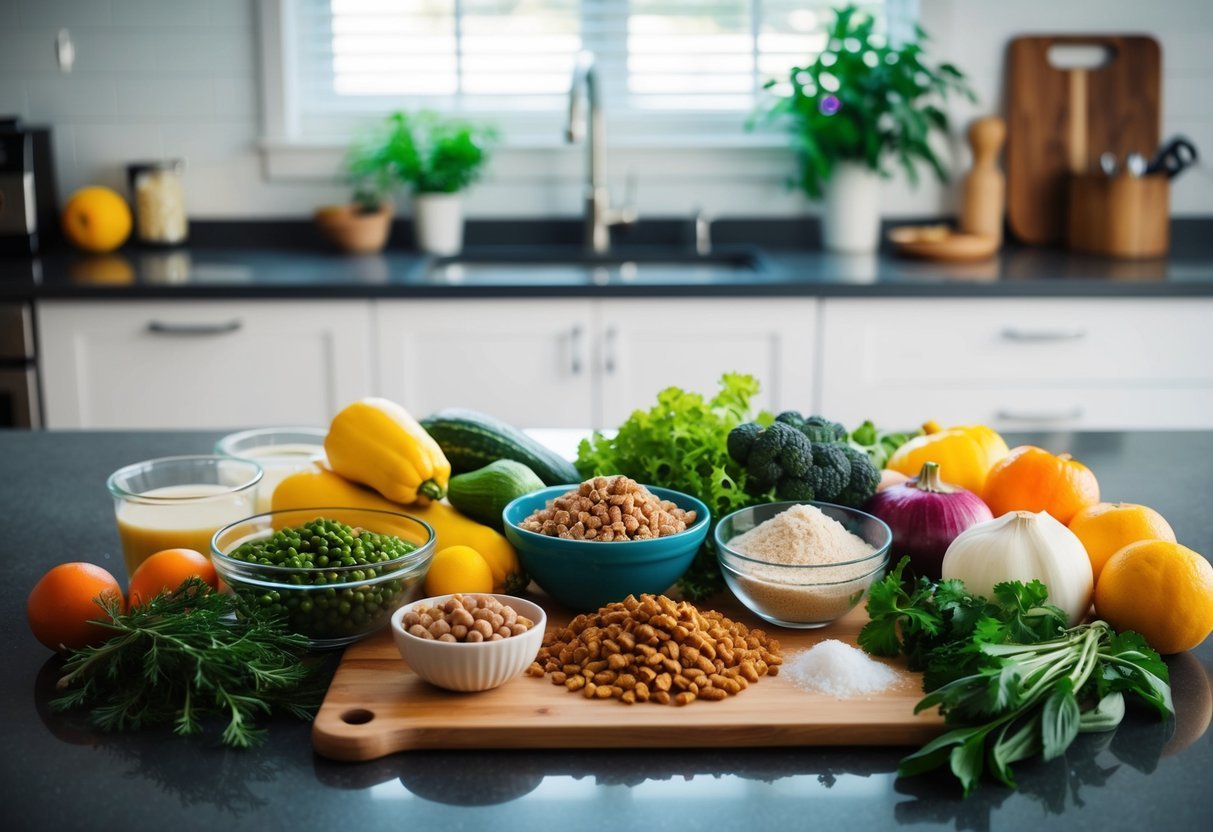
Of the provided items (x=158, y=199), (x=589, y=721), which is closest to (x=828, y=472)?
(x=589, y=721)

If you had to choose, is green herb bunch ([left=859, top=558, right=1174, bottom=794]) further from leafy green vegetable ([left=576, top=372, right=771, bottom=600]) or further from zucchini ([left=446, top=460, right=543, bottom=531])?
zucchini ([left=446, top=460, right=543, bottom=531])

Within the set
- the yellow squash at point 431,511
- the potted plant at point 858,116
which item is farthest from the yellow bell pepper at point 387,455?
the potted plant at point 858,116

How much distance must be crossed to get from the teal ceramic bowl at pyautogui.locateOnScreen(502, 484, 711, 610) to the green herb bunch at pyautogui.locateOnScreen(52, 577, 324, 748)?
0.26 m

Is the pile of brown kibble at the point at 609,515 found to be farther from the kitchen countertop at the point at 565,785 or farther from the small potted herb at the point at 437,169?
the small potted herb at the point at 437,169

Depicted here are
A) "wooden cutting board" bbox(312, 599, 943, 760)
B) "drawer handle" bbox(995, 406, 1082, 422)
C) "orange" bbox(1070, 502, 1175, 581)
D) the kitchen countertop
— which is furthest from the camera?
"drawer handle" bbox(995, 406, 1082, 422)

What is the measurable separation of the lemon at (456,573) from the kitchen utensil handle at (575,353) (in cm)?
164

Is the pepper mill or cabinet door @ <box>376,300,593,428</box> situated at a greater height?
the pepper mill

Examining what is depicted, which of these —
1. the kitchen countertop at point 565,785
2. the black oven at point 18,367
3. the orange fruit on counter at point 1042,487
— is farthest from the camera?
the black oven at point 18,367

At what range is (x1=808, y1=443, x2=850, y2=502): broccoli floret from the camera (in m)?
1.42

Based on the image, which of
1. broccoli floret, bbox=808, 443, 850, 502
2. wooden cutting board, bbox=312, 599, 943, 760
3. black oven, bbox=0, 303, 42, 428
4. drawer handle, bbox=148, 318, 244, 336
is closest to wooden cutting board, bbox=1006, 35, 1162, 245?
drawer handle, bbox=148, 318, 244, 336

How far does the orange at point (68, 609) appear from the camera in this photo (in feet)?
3.84

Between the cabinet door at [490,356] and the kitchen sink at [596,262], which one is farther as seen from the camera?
the kitchen sink at [596,262]

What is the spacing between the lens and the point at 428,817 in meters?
0.95

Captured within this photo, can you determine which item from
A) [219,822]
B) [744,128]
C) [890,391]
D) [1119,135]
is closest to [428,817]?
[219,822]
